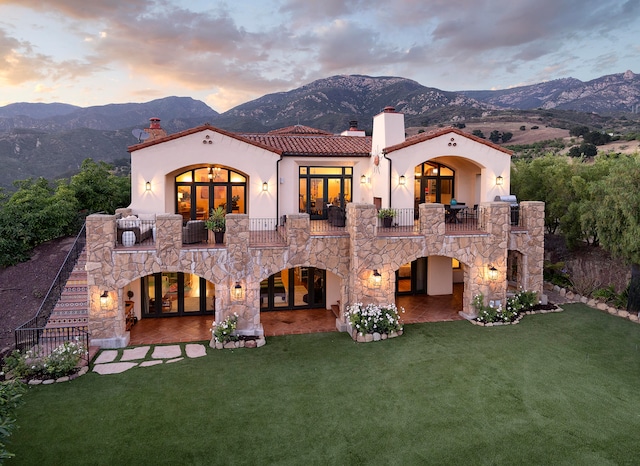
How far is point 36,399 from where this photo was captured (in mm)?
9547

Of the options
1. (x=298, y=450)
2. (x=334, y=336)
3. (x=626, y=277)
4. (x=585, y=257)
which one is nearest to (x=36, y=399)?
(x=298, y=450)

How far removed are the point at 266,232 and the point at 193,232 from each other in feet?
10.6

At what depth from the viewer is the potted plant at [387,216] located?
15.4 meters

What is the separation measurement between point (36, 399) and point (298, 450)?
22.6 ft

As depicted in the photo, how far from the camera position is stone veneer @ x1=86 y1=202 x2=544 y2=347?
42.1 ft

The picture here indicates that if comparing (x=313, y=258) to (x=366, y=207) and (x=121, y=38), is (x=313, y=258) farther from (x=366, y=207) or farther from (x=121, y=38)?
(x=121, y=38)

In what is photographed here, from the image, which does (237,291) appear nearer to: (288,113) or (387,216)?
(387,216)

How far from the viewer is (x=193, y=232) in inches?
542

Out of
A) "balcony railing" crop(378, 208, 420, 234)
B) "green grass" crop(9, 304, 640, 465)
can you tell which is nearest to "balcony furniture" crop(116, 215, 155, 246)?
"green grass" crop(9, 304, 640, 465)

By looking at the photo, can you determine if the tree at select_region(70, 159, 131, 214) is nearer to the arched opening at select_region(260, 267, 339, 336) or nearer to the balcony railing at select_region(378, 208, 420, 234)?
the arched opening at select_region(260, 267, 339, 336)

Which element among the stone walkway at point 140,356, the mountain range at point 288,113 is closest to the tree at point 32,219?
the stone walkway at point 140,356

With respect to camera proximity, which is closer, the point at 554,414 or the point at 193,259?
the point at 554,414

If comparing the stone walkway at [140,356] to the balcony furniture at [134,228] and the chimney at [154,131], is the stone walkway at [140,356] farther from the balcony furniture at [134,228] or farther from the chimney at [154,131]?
the chimney at [154,131]

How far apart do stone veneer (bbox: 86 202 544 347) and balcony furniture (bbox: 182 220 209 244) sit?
0.48 metres
